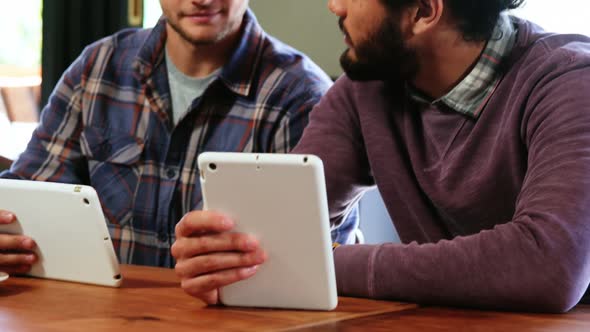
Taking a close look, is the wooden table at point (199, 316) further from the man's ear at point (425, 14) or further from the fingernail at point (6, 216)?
the man's ear at point (425, 14)

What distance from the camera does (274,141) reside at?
1.86 m

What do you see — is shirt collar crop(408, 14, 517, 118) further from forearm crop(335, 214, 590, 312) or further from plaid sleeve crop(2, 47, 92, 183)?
plaid sleeve crop(2, 47, 92, 183)

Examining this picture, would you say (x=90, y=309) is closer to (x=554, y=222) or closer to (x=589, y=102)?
(x=554, y=222)

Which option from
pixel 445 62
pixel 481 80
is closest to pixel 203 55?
pixel 445 62

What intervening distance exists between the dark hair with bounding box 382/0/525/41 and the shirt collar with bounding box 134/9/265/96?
491 millimetres

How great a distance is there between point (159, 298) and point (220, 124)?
826 millimetres

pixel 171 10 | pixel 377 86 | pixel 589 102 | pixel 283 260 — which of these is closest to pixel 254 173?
pixel 283 260

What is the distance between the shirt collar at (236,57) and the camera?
74.2 inches

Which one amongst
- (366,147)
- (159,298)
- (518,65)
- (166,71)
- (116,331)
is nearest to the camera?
(116,331)

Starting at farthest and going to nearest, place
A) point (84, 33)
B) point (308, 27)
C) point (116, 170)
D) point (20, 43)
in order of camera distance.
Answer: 1. point (20, 43)
2. point (84, 33)
3. point (308, 27)
4. point (116, 170)

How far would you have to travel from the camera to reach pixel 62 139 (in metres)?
2.03

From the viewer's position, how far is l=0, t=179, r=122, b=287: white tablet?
1166mm

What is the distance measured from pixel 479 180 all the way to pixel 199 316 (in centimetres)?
56

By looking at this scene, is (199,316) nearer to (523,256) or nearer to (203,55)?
(523,256)
